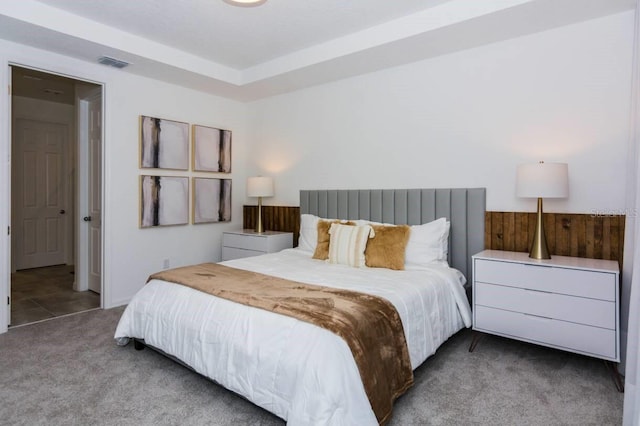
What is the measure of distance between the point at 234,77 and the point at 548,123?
3175 mm

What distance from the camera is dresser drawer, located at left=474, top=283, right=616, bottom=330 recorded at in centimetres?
235

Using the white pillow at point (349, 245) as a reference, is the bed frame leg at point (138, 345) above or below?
below

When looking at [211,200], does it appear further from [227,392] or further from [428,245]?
[227,392]

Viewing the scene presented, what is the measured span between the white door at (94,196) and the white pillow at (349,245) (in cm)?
274

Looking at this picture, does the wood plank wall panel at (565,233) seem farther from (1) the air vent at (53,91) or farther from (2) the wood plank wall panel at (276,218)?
(1) the air vent at (53,91)

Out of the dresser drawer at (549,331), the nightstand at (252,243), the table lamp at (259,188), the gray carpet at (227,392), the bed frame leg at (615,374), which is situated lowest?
the gray carpet at (227,392)

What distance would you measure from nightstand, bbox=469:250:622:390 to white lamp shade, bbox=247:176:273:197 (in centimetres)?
260

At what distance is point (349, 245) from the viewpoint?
324 cm

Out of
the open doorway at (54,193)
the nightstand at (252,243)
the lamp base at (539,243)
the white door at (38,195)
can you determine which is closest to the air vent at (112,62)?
the open doorway at (54,193)

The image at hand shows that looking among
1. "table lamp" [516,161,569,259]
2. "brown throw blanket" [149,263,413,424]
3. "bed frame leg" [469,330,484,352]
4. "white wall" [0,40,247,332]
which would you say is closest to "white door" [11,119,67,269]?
"white wall" [0,40,247,332]

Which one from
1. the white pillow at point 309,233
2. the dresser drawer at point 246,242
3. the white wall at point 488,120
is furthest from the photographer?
the dresser drawer at point 246,242

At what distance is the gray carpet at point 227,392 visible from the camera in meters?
1.99

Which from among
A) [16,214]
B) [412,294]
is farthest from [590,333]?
[16,214]

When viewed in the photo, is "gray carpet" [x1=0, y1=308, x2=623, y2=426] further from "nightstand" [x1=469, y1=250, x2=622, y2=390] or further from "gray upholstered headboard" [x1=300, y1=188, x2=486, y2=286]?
"gray upholstered headboard" [x1=300, y1=188, x2=486, y2=286]
